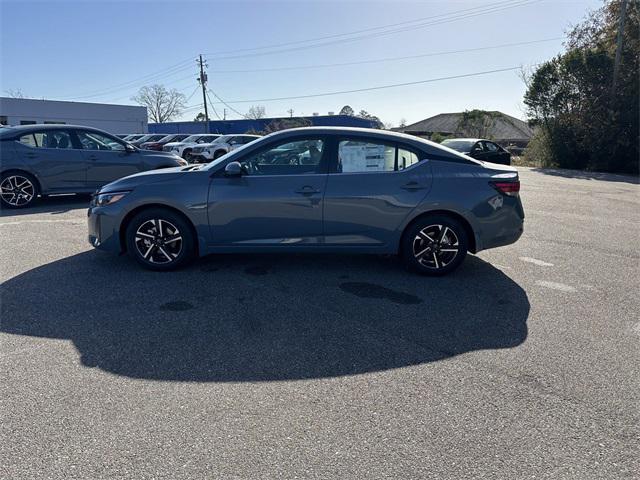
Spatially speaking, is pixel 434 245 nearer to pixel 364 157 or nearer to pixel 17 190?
pixel 364 157

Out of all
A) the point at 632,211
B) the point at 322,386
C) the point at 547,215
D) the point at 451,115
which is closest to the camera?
the point at 322,386

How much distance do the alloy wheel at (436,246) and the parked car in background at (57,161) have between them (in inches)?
275

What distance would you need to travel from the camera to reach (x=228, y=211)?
4691mm

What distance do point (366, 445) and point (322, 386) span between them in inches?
22.9

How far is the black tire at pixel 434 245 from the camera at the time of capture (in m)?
4.80

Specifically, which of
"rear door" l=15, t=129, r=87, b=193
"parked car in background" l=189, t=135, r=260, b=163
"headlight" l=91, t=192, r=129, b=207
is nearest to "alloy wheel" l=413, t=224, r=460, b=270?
"headlight" l=91, t=192, r=129, b=207

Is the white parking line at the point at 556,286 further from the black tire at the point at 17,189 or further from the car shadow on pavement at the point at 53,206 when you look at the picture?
the black tire at the point at 17,189

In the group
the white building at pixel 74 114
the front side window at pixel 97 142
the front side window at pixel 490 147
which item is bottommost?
the front side window at pixel 97 142

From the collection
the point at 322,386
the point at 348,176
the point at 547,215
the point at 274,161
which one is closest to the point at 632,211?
the point at 547,215

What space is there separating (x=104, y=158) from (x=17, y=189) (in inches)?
67.2

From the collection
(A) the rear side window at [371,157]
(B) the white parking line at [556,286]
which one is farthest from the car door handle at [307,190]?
(B) the white parking line at [556,286]

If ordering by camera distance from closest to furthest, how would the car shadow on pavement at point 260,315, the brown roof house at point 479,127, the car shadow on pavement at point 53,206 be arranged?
the car shadow on pavement at point 260,315, the car shadow on pavement at point 53,206, the brown roof house at point 479,127

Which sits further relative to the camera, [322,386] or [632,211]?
[632,211]

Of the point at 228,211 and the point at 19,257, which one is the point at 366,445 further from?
the point at 19,257
